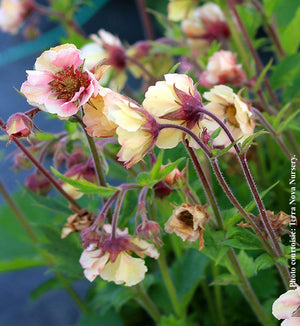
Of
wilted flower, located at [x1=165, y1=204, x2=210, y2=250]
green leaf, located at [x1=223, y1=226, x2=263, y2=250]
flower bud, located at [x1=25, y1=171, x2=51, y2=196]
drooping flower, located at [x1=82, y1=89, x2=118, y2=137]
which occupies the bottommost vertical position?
green leaf, located at [x1=223, y1=226, x2=263, y2=250]

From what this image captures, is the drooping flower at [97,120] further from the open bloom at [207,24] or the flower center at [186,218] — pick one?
the open bloom at [207,24]

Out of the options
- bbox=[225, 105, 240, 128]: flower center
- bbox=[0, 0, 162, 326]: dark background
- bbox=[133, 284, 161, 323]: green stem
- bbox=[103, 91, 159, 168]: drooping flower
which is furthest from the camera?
bbox=[0, 0, 162, 326]: dark background

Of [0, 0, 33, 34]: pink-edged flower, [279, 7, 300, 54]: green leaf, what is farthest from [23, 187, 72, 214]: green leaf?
[0, 0, 33, 34]: pink-edged flower

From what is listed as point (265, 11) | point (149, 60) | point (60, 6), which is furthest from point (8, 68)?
point (265, 11)

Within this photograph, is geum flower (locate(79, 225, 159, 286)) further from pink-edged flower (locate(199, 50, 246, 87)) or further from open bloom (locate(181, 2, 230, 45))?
open bloom (locate(181, 2, 230, 45))

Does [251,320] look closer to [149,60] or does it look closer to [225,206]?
[225,206]

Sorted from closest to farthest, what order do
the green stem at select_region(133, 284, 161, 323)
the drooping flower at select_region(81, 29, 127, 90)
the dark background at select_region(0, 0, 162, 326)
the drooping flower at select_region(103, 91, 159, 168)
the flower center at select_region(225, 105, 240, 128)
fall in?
the drooping flower at select_region(103, 91, 159, 168)
the flower center at select_region(225, 105, 240, 128)
the green stem at select_region(133, 284, 161, 323)
the drooping flower at select_region(81, 29, 127, 90)
the dark background at select_region(0, 0, 162, 326)

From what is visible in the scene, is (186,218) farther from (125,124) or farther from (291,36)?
(291,36)

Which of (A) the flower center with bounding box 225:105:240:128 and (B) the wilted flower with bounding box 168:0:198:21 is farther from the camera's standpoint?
(B) the wilted flower with bounding box 168:0:198:21
